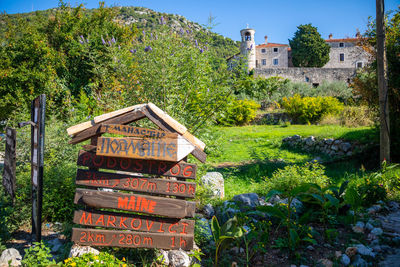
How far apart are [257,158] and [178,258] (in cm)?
632

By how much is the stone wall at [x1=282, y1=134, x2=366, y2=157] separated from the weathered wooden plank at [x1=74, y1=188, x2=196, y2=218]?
26.4ft

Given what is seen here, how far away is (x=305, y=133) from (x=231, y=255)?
954cm

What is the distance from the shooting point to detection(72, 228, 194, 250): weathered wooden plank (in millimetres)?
2893

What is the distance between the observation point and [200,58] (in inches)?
201

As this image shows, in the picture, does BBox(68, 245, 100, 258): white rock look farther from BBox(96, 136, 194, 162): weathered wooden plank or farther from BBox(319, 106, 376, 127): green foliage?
BBox(319, 106, 376, 127): green foliage

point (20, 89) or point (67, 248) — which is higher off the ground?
point (20, 89)

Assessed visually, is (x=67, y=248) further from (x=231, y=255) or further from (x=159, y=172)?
(x=231, y=255)

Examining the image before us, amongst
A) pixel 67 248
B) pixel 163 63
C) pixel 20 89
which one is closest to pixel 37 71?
pixel 20 89

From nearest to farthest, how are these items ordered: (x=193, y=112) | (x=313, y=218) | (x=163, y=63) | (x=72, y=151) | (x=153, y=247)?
(x=153, y=247) → (x=313, y=218) → (x=163, y=63) → (x=193, y=112) → (x=72, y=151)

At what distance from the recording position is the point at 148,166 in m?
2.93

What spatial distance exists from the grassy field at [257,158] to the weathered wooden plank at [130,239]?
2423 millimetres

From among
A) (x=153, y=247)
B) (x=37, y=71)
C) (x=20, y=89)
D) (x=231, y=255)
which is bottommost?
(x=231, y=255)

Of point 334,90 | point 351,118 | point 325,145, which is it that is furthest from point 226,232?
point 334,90

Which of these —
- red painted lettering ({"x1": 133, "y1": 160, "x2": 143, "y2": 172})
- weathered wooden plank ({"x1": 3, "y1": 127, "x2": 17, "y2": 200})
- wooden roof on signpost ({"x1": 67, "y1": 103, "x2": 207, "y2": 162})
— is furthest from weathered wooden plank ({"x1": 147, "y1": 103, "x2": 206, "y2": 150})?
weathered wooden plank ({"x1": 3, "y1": 127, "x2": 17, "y2": 200})
